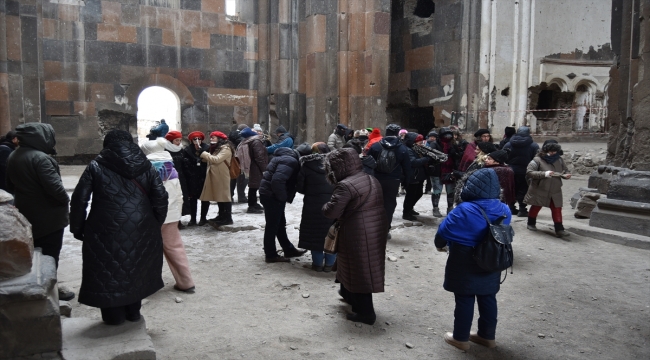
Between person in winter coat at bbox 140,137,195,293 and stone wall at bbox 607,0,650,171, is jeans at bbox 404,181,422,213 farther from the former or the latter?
person in winter coat at bbox 140,137,195,293

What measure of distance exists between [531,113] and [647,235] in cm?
775

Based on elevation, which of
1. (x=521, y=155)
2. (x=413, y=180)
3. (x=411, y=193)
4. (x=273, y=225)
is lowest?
(x=273, y=225)

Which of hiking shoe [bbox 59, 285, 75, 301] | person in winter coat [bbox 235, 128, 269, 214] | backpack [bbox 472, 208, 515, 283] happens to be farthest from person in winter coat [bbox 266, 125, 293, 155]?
backpack [bbox 472, 208, 515, 283]

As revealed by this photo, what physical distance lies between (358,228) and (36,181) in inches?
102

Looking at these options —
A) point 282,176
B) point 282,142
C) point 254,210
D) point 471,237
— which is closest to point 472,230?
point 471,237

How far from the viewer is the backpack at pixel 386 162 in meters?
6.62

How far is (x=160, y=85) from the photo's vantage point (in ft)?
51.0

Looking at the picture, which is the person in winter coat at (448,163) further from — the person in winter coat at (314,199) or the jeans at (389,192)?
the person in winter coat at (314,199)

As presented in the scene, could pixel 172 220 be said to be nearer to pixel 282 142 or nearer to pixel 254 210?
pixel 282 142

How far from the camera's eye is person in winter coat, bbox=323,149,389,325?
160 inches

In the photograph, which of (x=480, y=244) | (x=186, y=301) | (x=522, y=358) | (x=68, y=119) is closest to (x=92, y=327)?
(x=186, y=301)

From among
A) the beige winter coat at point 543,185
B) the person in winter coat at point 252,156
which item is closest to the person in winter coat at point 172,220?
the person in winter coat at point 252,156

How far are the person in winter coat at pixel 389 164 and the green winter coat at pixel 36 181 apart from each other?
3.71 m

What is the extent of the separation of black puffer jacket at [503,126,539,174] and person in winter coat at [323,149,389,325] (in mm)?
4697
